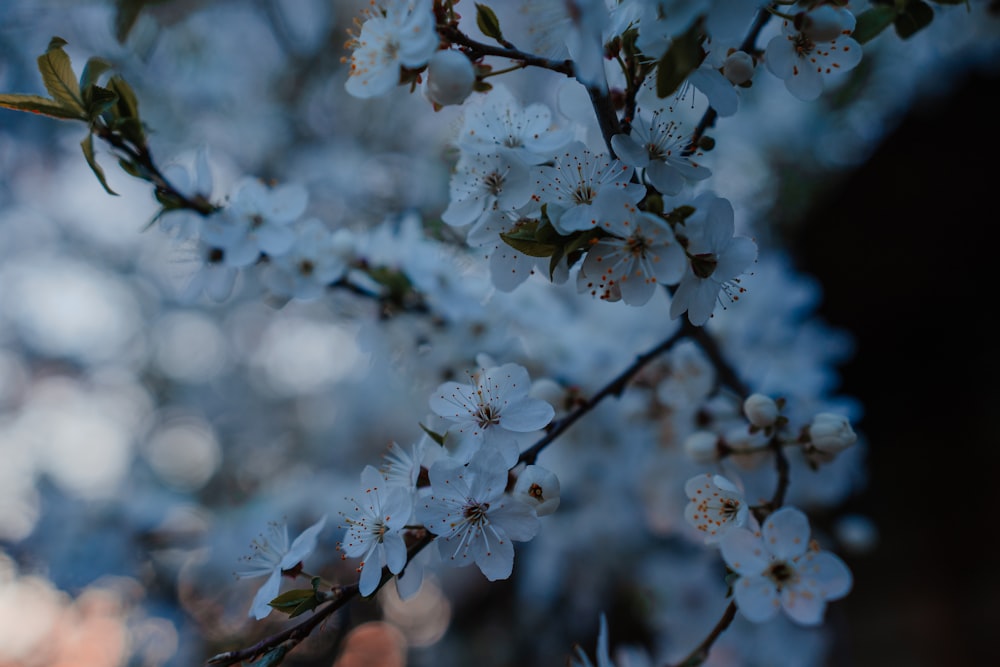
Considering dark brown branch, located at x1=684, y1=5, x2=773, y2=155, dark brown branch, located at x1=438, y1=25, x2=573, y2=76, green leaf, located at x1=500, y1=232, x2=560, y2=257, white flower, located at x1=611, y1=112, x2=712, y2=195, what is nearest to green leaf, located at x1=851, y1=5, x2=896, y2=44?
dark brown branch, located at x1=684, y1=5, x2=773, y2=155

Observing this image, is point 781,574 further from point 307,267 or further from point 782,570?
point 307,267

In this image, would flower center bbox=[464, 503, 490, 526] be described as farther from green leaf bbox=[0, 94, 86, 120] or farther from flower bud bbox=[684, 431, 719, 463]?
green leaf bbox=[0, 94, 86, 120]

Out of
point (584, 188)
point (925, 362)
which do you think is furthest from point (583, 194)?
point (925, 362)

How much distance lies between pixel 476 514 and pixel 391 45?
0.53 m

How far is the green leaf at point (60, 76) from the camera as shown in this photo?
74cm

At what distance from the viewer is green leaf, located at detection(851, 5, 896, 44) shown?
0.74 meters

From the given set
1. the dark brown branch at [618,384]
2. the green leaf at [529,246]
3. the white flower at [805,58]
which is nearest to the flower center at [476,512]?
the dark brown branch at [618,384]

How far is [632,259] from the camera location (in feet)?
2.21

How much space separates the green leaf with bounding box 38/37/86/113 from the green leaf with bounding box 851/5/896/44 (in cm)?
94

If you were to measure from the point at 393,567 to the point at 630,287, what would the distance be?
401 millimetres

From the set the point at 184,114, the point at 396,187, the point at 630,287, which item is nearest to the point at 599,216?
the point at 630,287

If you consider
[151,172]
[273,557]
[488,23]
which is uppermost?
[488,23]

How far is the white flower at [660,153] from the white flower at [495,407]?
27cm

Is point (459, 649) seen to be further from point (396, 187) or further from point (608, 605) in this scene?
point (396, 187)
